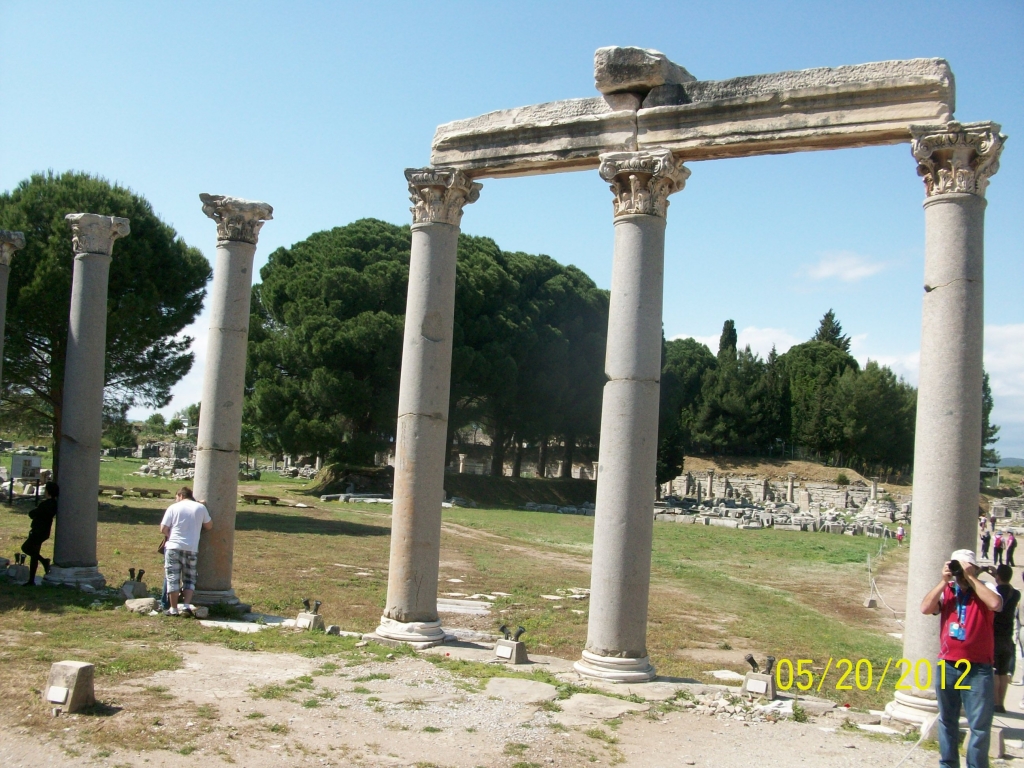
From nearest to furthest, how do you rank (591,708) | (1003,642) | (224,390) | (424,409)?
(591,708) → (1003,642) → (424,409) → (224,390)

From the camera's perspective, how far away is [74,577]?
11664 millimetres

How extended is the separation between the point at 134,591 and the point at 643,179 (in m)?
8.03

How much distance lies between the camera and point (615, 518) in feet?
27.7

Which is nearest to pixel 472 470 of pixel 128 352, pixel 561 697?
pixel 128 352

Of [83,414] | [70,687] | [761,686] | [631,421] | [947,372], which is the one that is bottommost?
[761,686]

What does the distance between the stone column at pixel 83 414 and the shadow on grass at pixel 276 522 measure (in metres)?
10.2

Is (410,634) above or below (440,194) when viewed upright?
below

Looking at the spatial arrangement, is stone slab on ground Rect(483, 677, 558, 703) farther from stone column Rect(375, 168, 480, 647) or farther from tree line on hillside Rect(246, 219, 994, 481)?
tree line on hillside Rect(246, 219, 994, 481)

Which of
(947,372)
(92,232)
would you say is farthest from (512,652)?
(92,232)

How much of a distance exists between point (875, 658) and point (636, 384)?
5625 millimetres

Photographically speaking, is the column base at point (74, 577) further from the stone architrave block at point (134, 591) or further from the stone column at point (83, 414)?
the stone architrave block at point (134, 591)

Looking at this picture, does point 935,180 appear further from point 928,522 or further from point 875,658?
point 875,658

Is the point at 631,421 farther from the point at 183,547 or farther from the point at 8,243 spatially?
the point at 8,243

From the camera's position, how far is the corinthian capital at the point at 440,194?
9.73 meters
